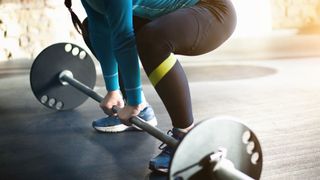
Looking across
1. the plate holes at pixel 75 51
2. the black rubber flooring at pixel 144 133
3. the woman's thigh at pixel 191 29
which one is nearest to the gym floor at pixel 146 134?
the black rubber flooring at pixel 144 133

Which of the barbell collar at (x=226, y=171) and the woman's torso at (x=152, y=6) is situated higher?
the woman's torso at (x=152, y=6)

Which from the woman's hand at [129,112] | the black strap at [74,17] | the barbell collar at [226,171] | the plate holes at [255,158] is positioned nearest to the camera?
the barbell collar at [226,171]

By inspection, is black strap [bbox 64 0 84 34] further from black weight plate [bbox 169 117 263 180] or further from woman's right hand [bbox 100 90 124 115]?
black weight plate [bbox 169 117 263 180]

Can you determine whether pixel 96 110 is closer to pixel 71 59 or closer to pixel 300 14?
pixel 71 59

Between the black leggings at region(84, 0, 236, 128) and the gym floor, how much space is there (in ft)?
0.70

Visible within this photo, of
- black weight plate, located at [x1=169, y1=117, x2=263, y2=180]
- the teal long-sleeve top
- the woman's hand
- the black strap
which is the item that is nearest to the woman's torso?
the teal long-sleeve top

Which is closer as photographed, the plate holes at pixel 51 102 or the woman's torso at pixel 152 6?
the woman's torso at pixel 152 6

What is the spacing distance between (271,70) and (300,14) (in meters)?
2.35

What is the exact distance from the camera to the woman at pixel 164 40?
0.89 meters

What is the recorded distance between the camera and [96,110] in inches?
64.7

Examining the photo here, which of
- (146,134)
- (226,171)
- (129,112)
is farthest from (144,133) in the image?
(226,171)

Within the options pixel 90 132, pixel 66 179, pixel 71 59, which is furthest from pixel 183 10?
pixel 71 59

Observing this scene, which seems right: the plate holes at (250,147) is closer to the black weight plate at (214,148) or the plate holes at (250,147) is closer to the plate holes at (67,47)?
the black weight plate at (214,148)

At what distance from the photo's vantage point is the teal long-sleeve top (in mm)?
864
